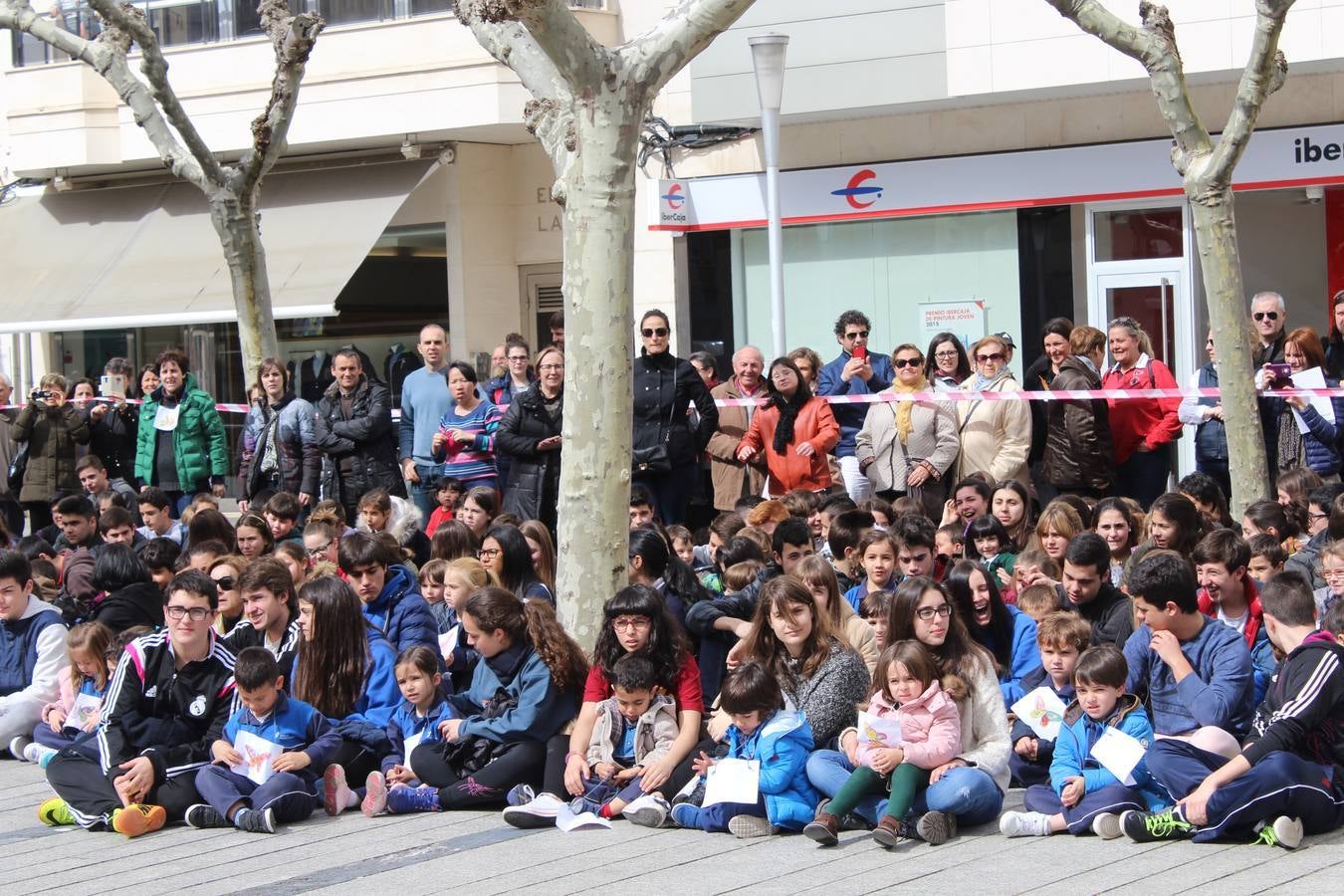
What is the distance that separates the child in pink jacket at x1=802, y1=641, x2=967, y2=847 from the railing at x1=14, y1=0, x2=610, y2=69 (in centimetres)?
1433

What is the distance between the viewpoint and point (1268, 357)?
1184 centimetres

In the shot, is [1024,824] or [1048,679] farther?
[1048,679]

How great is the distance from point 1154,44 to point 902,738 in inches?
220

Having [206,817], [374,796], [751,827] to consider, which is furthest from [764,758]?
[206,817]

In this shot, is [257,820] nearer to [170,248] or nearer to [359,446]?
[359,446]

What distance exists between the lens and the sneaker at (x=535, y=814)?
25.5ft

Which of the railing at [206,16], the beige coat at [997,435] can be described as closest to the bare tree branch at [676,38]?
the beige coat at [997,435]

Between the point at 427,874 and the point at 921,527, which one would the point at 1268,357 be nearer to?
the point at 921,527

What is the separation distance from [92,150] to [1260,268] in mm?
13394

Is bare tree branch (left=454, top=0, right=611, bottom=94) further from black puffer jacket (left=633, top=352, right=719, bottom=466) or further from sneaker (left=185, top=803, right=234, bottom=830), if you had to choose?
sneaker (left=185, top=803, right=234, bottom=830)

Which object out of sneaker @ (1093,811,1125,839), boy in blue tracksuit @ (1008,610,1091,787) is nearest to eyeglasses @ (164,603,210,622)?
boy in blue tracksuit @ (1008,610,1091,787)

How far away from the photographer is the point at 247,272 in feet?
52.9

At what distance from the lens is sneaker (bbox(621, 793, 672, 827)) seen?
25.1 feet

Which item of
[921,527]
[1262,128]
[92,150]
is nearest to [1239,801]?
[921,527]
